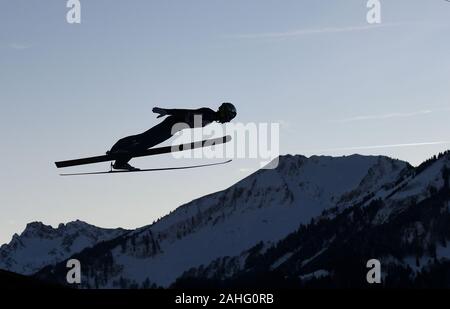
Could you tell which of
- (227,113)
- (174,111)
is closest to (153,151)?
(174,111)

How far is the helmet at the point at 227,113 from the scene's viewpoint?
23.4 metres

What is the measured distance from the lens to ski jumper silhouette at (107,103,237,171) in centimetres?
2366

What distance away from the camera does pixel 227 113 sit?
23.4m

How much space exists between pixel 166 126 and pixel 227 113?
4.01m

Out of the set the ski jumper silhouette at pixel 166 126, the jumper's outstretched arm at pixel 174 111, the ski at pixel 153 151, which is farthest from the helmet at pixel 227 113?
the ski at pixel 153 151

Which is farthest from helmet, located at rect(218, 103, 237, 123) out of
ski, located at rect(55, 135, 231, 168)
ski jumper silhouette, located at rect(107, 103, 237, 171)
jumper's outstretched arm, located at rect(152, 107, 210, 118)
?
ski, located at rect(55, 135, 231, 168)

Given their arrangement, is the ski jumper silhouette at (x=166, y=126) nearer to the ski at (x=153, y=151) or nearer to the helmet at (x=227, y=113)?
the helmet at (x=227, y=113)
